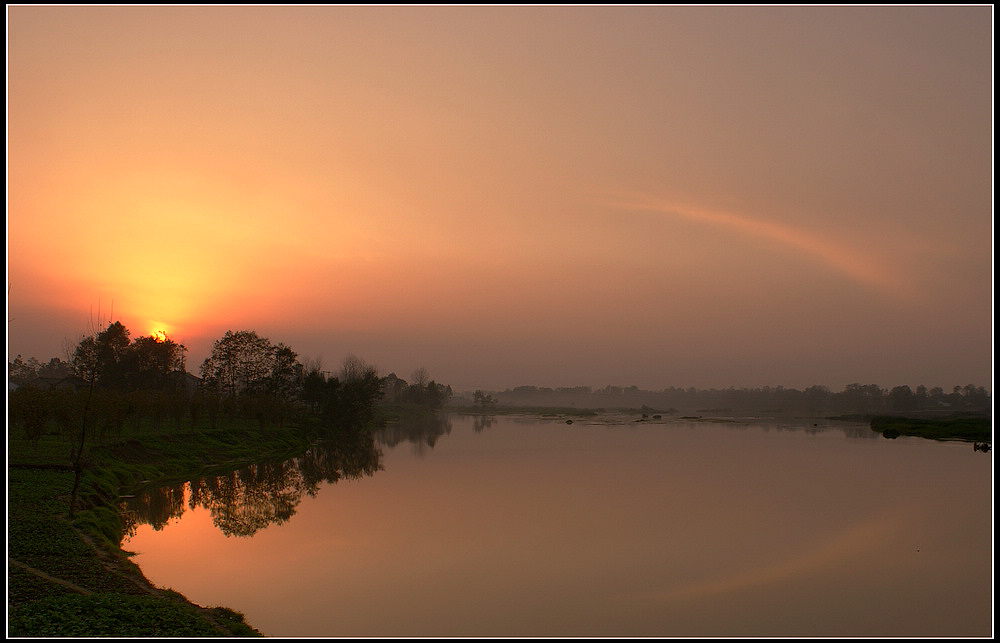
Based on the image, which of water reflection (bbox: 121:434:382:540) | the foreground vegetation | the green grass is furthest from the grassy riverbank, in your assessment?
the green grass

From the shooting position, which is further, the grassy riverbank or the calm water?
the calm water

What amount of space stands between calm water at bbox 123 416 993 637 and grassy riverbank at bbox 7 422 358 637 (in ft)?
4.43

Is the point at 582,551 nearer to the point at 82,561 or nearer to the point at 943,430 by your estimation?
the point at 82,561

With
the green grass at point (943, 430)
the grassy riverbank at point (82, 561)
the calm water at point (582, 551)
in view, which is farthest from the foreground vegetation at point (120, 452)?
the green grass at point (943, 430)

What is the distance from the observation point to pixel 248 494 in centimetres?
3052

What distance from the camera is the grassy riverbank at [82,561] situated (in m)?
10.6

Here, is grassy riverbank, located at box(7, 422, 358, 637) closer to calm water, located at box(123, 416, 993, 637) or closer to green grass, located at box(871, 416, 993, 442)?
calm water, located at box(123, 416, 993, 637)

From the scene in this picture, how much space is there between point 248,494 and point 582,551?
Answer: 56.4ft

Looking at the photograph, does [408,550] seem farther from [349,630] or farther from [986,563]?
[986,563]

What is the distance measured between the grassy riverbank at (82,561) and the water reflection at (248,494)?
1.27 meters

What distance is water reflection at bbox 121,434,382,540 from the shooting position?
24281 mm

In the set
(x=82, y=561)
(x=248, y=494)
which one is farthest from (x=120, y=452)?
(x=82, y=561)

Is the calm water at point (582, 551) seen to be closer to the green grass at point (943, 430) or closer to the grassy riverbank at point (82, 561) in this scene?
the grassy riverbank at point (82, 561)

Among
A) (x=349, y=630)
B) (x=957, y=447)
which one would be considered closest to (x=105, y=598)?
(x=349, y=630)
